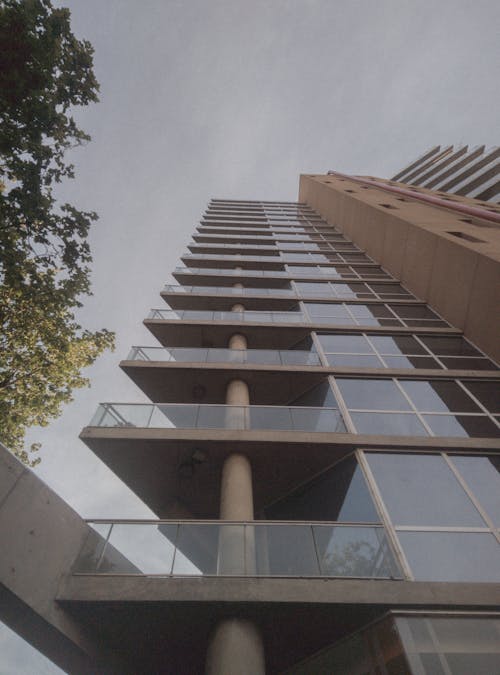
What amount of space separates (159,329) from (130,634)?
9507 millimetres

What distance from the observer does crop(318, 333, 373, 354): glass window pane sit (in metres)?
12.6

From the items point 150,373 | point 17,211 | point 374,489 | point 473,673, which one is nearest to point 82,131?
point 17,211

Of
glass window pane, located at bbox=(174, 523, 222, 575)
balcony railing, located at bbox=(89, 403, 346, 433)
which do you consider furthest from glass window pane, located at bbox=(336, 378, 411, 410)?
glass window pane, located at bbox=(174, 523, 222, 575)

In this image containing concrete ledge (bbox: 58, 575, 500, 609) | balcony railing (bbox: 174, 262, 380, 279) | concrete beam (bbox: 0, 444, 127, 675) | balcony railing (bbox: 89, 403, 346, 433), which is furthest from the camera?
balcony railing (bbox: 174, 262, 380, 279)

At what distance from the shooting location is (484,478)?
309 inches

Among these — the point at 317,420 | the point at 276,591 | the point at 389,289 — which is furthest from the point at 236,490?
the point at 389,289

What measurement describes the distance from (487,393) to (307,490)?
599 cm

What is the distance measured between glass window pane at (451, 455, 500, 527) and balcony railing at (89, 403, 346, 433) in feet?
8.43

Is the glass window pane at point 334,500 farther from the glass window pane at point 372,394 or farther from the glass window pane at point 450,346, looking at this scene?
the glass window pane at point 450,346

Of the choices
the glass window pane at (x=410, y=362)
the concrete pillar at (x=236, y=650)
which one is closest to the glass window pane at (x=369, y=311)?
the glass window pane at (x=410, y=362)

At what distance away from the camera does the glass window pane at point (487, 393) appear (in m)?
10.2

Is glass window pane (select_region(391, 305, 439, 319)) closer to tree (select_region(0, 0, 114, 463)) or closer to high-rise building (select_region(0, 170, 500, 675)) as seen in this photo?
high-rise building (select_region(0, 170, 500, 675))

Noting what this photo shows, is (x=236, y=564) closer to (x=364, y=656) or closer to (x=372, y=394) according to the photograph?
(x=364, y=656)

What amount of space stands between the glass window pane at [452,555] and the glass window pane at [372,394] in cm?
368
